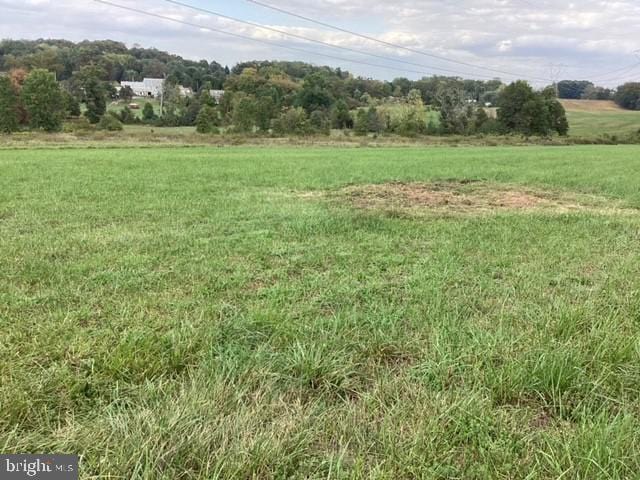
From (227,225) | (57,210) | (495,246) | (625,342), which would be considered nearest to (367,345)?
(625,342)

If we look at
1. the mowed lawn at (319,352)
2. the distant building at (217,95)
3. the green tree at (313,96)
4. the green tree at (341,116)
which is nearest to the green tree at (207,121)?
the distant building at (217,95)

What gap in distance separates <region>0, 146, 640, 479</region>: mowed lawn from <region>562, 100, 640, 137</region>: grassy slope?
72.4 meters

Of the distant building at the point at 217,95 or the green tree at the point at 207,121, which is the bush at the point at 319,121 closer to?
the green tree at the point at 207,121

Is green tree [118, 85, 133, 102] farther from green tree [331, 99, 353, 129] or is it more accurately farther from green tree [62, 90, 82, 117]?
green tree [331, 99, 353, 129]

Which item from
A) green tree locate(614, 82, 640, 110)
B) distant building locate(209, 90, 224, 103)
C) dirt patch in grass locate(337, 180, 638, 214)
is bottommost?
dirt patch in grass locate(337, 180, 638, 214)

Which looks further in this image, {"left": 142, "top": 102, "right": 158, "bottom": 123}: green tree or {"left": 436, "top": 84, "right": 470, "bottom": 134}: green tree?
{"left": 142, "top": 102, "right": 158, "bottom": 123}: green tree

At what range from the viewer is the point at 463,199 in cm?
1251

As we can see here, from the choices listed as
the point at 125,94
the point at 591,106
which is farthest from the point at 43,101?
the point at 591,106

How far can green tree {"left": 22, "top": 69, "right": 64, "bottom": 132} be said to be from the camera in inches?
2128

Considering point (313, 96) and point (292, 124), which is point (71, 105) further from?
point (313, 96)

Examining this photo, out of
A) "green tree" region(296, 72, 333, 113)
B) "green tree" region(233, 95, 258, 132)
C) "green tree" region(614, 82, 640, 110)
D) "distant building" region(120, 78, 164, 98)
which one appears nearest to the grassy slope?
"green tree" region(614, 82, 640, 110)

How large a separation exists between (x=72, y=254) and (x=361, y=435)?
4.86m

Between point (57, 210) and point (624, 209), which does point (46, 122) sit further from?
point (624, 209)

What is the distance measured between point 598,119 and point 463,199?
91400 mm
